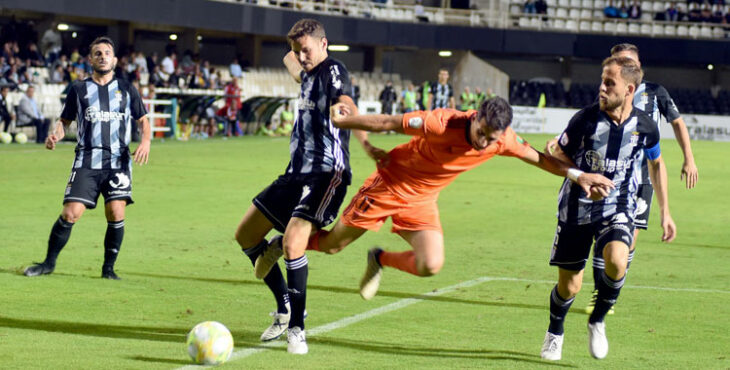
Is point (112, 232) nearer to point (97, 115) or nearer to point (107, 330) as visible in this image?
point (97, 115)

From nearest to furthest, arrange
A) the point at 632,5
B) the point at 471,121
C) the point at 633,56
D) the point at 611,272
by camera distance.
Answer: the point at 471,121 < the point at 611,272 < the point at 633,56 < the point at 632,5

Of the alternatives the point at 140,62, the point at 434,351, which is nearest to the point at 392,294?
the point at 434,351

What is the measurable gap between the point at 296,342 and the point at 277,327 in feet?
1.78

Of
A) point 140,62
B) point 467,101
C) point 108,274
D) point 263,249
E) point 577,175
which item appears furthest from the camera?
point 467,101

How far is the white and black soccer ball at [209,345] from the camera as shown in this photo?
602cm

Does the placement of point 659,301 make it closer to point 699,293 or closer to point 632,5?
point 699,293

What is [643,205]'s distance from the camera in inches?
336

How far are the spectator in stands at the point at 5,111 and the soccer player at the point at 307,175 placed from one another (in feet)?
66.7

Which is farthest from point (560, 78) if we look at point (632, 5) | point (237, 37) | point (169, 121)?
point (169, 121)

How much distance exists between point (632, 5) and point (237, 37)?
22530 millimetres

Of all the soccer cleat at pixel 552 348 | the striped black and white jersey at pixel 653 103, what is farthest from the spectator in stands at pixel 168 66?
the soccer cleat at pixel 552 348

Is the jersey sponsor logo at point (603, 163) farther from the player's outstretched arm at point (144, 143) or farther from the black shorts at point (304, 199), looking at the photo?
the player's outstretched arm at point (144, 143)

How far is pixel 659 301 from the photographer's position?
369 inches

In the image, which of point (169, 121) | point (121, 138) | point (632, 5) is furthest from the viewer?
point (632, 5)
